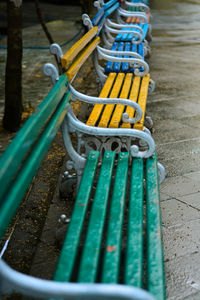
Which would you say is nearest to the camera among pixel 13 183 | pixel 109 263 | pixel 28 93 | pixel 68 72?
pixel 13 183

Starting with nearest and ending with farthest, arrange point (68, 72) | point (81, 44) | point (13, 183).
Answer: point (13, 183), point (68, 72), point (81, 44)

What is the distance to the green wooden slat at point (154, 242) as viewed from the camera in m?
2.02

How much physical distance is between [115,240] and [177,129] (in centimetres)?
324

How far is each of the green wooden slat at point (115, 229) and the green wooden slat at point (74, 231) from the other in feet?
0.43

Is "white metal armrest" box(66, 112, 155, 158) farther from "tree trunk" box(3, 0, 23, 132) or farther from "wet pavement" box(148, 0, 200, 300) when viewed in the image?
"tree trunk" box(3, 0, 23, 132)

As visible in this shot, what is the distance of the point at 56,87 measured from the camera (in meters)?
2.79

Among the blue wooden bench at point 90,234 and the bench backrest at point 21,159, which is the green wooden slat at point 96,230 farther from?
the bench backrest at point 21,159

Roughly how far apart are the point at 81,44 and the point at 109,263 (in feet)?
7.41

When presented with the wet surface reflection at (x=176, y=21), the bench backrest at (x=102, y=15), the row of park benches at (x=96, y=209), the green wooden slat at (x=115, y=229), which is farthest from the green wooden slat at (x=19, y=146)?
the wet surface reflection at (x=176, y=21)

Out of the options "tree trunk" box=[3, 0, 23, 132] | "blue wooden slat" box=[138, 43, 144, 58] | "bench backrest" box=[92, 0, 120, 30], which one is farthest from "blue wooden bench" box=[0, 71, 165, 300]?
"tree trunk" box=[3, 0, 23, 132]

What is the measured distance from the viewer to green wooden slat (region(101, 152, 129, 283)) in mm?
2023

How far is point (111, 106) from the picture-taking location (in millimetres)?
4270

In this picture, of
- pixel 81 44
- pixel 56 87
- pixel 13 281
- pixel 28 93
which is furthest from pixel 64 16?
pixel 13 281

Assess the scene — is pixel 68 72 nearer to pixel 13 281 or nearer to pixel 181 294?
pixel 181 294
